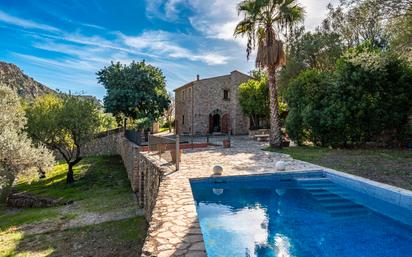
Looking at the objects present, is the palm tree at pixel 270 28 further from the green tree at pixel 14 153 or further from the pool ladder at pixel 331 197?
the green tree at pixel 14 153

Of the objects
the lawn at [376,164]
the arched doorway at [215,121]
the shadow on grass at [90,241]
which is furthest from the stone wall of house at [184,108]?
the shadow on grass at [90,241]

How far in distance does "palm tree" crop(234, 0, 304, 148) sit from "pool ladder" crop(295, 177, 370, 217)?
7888 mm

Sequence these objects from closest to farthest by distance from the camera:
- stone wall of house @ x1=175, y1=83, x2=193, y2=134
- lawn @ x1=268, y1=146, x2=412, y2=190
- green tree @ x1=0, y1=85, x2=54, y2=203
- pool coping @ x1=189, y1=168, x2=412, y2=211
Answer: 1. pool coping @ x1=189, y1=168, x2=412, y2=211
2. lawn @ x1=268, y1=146, x2=412, y2=190
3. green tree @ x1=0, y1=85, x2=54, y2=203
4. stone wall of house @ x1=175, y1=83, x2=193, y2=134

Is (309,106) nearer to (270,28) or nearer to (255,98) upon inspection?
(270,28)

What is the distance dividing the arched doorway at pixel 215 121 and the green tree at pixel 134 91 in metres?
6.44

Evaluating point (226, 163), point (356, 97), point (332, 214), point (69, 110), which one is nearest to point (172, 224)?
point (332, 214)

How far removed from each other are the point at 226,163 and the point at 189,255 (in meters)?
8.14

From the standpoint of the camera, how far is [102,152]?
29.3m

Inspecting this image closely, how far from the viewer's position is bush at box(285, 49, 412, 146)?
14.9m

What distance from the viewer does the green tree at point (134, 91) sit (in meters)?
24.2

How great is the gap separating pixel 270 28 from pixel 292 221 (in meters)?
13.3

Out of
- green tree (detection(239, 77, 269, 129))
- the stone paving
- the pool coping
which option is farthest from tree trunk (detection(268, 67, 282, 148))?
green tree (detection(239, 77, 269, 129))

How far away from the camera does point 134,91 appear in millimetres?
24531

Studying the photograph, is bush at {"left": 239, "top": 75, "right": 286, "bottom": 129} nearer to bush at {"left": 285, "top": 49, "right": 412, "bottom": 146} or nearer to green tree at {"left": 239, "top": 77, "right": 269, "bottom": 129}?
green tree at {"left": 239, "top": 77, "right": 269, "bottom": 129}
